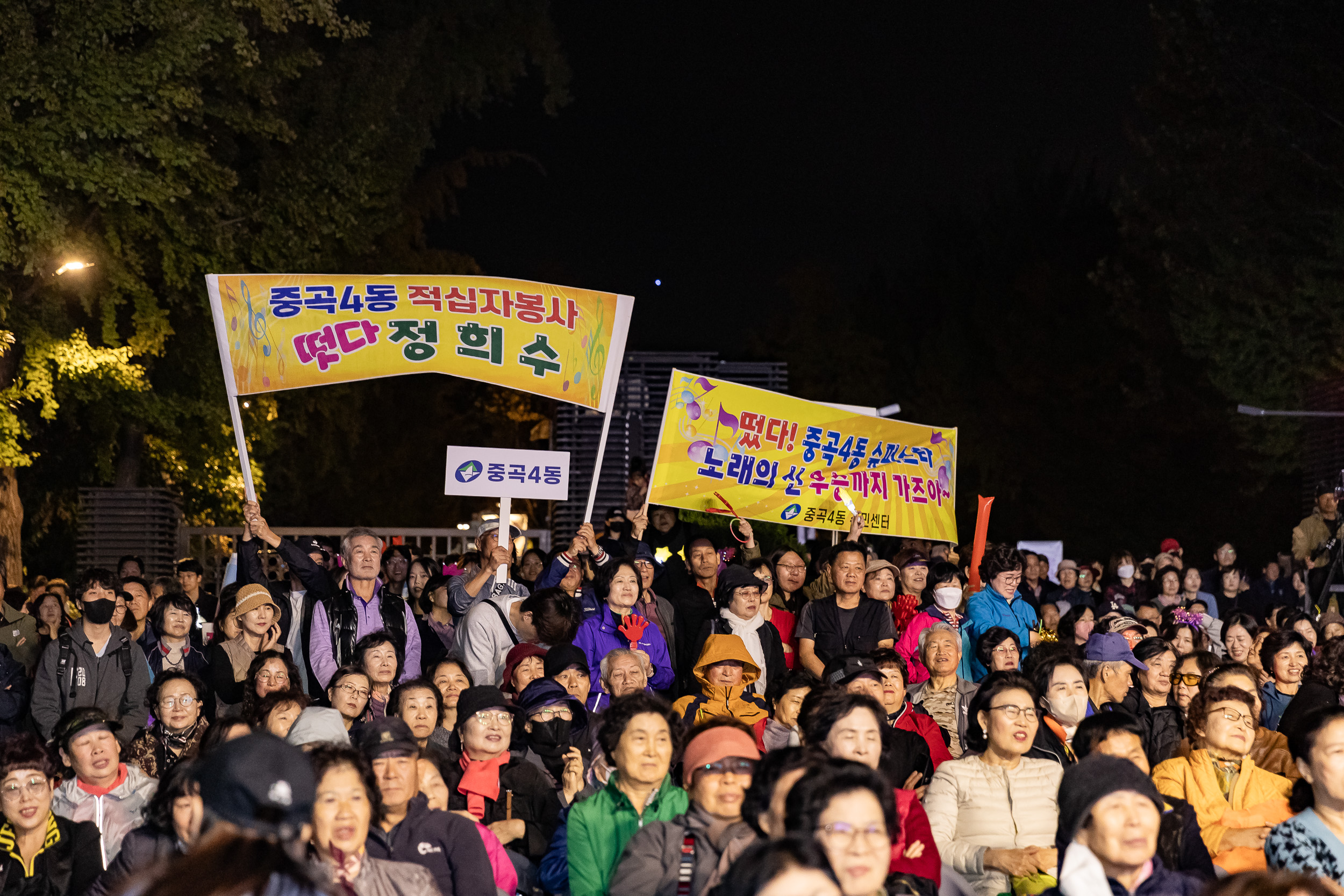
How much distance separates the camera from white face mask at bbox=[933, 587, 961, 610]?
940 cm

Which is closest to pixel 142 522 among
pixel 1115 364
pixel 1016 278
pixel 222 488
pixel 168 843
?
pixel 222 488

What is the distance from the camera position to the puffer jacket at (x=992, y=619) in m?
9.34

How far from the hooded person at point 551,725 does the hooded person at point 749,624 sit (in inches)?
73.3

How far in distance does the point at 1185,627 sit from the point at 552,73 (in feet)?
54.9

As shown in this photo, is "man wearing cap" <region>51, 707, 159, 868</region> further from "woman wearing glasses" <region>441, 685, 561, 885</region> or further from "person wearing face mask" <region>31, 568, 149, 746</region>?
"person wearing face mask" <region>31, 568, 149, 746</region>

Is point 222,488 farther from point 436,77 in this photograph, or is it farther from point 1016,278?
point 1016,278

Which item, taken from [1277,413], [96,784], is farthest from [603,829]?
[1277,413]

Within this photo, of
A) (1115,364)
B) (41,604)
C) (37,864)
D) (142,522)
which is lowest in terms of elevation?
(37,864)

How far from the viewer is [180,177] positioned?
17234 millimetres

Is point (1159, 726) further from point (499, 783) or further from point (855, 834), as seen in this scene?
point (855, 834)

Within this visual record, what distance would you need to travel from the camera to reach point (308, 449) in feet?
88.1

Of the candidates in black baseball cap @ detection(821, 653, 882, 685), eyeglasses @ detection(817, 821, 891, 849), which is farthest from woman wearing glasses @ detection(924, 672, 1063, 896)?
eyeglasses @ detection(817, 821, 891, 849)

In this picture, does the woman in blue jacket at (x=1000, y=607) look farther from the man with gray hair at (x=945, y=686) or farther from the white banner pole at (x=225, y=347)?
the white banner pole at (x=225, y=347)

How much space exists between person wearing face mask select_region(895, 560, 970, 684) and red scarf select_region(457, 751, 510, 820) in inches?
132
